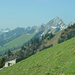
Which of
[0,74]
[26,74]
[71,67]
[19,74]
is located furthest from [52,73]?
[0,74]

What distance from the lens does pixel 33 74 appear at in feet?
86.3

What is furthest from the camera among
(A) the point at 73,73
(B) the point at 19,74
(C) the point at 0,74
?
(C) the point at 0,74

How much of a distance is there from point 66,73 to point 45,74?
3.97 metres

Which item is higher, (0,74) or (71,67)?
(71,67)

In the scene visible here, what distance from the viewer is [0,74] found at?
3906 cm

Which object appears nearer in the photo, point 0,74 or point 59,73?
point 59,73

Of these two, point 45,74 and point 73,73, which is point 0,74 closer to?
point 45,74

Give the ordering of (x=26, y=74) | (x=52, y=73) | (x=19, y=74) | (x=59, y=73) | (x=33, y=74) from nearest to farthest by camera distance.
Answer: (x=59, y=73) < (x=52, y=73) < (x=33, y=74) < (x=26, y=74) < (x=19, y=74)

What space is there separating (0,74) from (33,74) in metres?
14.9

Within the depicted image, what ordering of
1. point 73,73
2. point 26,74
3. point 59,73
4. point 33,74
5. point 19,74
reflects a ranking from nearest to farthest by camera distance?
point 73,73 < point 59,73 < point 33,74 < point 26,74 < point 19,74

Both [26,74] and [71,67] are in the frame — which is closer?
[71,67]

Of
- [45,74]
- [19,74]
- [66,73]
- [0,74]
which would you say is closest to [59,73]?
[66,73]

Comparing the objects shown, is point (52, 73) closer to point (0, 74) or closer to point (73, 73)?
point (73, 73)

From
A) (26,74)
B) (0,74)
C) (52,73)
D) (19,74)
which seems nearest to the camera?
(52,73)
